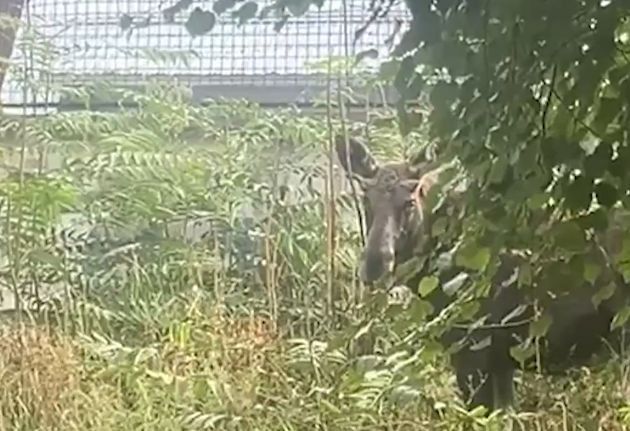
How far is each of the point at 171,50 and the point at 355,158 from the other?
21 cm

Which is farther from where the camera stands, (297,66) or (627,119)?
(297,66)

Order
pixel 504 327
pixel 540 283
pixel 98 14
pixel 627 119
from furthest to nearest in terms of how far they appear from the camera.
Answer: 1. pixel 98 14
2. pixel 504 327
3. pixel 540 283
4. pixel 627 119

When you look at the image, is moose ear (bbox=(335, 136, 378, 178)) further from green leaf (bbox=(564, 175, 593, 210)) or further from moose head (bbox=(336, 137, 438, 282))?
green leaf (bbox=(564, 175, 593, 210))

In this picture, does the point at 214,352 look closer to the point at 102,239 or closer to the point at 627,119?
the point at 102,239

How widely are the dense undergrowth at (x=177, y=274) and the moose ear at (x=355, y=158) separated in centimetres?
2

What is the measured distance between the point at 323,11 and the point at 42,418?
20.7 inches

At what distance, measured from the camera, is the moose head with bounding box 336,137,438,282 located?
3.54ft

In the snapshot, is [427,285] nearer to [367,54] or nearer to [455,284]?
[455,284]

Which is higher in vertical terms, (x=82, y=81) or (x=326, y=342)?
(x=82, y=81)

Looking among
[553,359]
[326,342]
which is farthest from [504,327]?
[326,342]

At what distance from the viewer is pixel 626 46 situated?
24.8 inches

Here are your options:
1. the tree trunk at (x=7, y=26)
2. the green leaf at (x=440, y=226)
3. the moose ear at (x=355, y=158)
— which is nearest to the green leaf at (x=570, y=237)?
the green leaf at (x=440, y=226)

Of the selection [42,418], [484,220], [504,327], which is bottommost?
[42,418]

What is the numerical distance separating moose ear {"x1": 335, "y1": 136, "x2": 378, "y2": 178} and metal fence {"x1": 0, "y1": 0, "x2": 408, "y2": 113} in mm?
61
